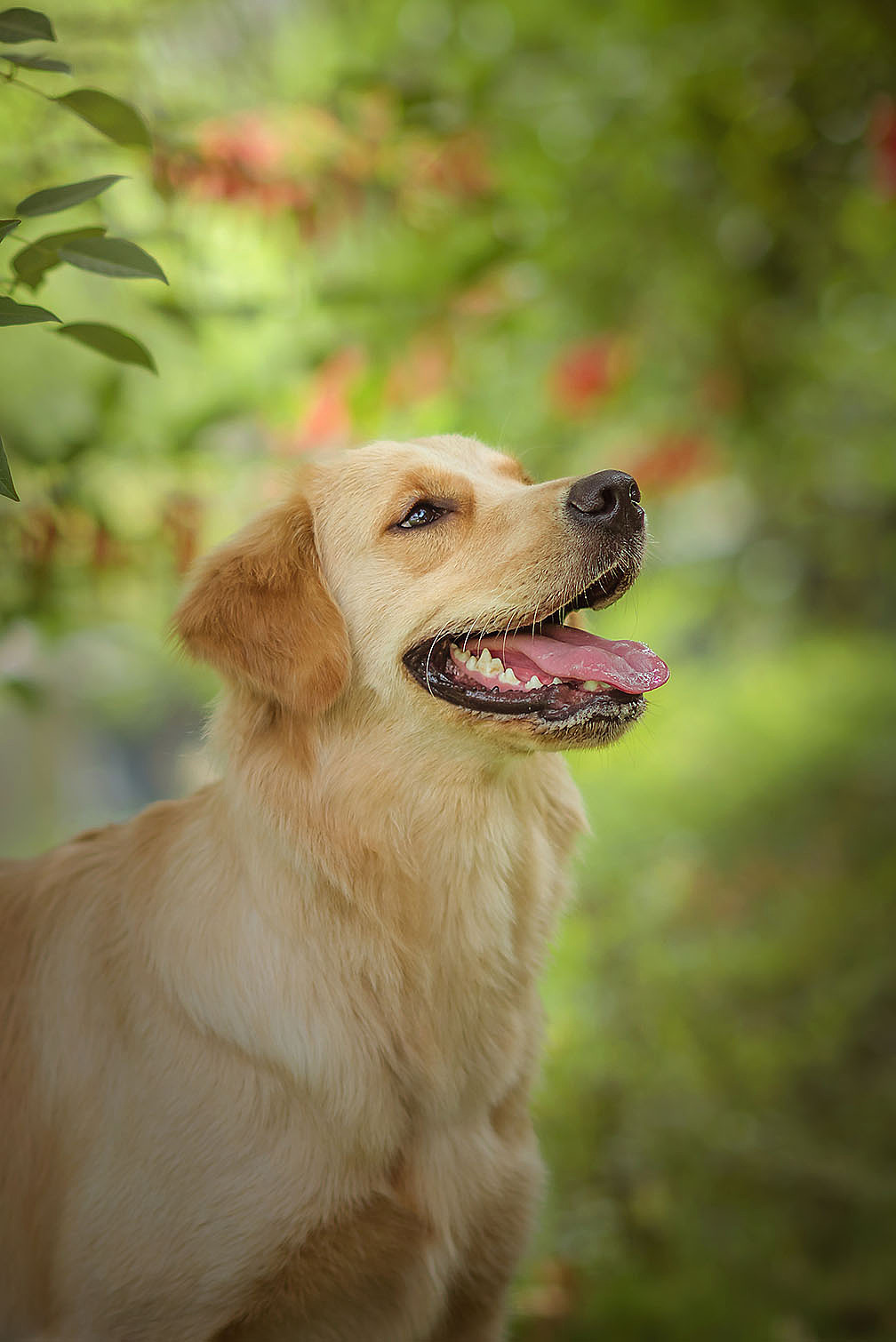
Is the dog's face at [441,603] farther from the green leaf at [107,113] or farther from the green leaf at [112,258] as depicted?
the green leaf at [107,113]

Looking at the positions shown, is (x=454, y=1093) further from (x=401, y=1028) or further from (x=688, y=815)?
(x=688, y=815)

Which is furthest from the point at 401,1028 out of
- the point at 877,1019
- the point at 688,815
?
the point at 688,815

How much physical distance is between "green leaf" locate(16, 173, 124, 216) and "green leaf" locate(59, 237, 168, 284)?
7 cm

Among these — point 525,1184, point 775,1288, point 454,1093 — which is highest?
point 454,1093

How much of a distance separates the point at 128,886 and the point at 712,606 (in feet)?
19.3

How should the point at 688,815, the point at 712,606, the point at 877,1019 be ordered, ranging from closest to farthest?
the point at 877,1019 < the point at 688,815 < the point at 712,606

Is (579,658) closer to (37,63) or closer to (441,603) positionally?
(441,603)

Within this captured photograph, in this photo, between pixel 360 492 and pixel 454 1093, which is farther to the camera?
pixel 360 492

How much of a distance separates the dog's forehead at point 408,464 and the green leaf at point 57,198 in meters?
0.72

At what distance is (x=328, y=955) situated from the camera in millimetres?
1779

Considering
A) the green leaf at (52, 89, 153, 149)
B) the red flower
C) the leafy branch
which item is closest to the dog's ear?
the leafy branch

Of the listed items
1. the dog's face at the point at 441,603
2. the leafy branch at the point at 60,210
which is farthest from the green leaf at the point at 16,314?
the dog's face at the point at 441,603

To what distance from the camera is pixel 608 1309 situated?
9.36 ft

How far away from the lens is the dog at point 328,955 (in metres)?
1.65
